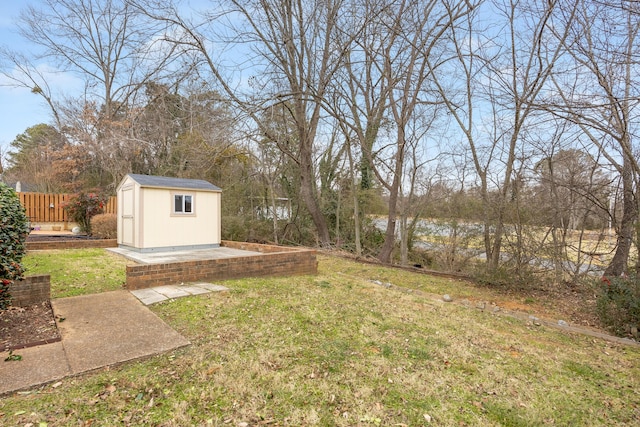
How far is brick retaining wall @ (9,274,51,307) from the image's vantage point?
385cm

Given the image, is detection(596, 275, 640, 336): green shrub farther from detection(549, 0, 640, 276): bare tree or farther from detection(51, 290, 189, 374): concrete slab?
detection(51, 290, 189, 374): concrete slab

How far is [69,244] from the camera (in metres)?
9.05

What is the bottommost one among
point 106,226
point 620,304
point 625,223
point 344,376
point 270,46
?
point 344,376

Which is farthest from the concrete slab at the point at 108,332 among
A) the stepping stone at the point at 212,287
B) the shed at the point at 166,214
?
the shed at the point at 166,214

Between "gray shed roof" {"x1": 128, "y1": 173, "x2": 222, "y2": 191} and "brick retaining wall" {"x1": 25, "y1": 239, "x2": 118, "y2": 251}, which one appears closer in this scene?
"brick retaining wall" {"x1": 25, "y1": 239, "x2": 118, "y2": 251}

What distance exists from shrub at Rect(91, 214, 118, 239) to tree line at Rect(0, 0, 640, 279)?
3.45m

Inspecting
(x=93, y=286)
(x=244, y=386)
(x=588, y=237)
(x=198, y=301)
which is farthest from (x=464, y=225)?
(x=93, y=286)

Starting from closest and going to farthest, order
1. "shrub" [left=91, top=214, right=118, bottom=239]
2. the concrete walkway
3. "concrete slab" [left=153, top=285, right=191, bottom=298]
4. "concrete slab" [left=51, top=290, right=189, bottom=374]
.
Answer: the concrete walkway < "concrete slab" [left=51, top=290, right=189, bottom=374] < "concrete slab" [left=153, top=285, right=191, bottom=298] < "shrub" [left=91, top=214, right=118, bottom=239]

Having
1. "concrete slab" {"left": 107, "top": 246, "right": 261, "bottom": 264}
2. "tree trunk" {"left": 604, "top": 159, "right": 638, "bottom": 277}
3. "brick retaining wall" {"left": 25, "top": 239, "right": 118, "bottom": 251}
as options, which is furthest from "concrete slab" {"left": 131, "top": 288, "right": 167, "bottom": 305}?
"tree trunk" {"left": 604, "top": 159, "right": 638, "bottom": 277}

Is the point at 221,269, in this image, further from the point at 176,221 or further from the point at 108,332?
the point at 176,221

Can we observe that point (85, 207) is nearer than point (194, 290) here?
No

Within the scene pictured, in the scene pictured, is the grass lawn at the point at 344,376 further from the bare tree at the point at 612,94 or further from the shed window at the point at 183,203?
the shed window at the point at 183,203

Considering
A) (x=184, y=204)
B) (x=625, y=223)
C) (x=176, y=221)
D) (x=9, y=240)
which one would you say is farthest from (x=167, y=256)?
(x=625, y=223)

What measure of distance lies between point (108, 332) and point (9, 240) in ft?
4.12
